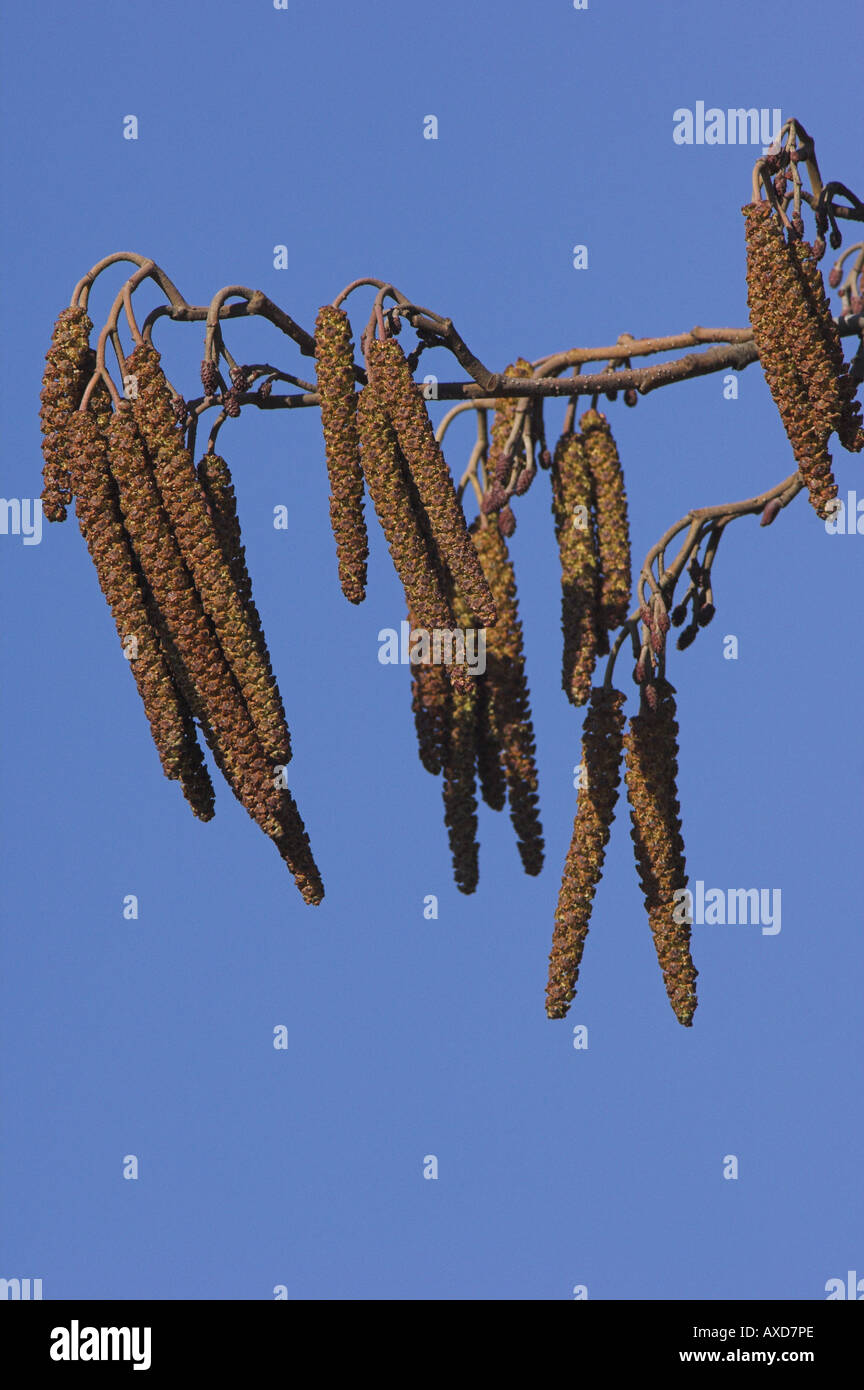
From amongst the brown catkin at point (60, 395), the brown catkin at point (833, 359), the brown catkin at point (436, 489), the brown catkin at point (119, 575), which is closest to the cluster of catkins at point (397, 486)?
the brown catkin at point (436, 489)

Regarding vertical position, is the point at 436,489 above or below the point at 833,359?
below

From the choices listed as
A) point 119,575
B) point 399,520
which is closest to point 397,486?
point 399,520

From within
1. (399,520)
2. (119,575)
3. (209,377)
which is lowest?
(119,575)

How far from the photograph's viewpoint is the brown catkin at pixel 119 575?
4.89 meters

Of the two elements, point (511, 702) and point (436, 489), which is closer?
point (436, 489)

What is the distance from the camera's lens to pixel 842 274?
7.40 metres

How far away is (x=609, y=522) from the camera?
20.0 ft

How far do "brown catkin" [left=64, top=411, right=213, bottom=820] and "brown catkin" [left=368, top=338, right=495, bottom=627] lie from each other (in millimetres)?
741

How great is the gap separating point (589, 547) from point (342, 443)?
3.86 feet

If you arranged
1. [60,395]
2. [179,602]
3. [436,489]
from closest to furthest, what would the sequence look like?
[179,602], [60,395], [436,489]

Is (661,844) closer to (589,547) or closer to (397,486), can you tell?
(589,547)

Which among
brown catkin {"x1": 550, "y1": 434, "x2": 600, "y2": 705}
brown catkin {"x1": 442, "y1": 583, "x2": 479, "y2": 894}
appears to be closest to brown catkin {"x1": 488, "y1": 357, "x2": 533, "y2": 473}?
brown catkin {"x1": 550, "y1": 434, "x2": 600, "y2": 705}

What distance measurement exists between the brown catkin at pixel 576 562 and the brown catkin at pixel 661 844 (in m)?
0.27

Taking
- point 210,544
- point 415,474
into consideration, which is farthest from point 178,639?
point 415,474
